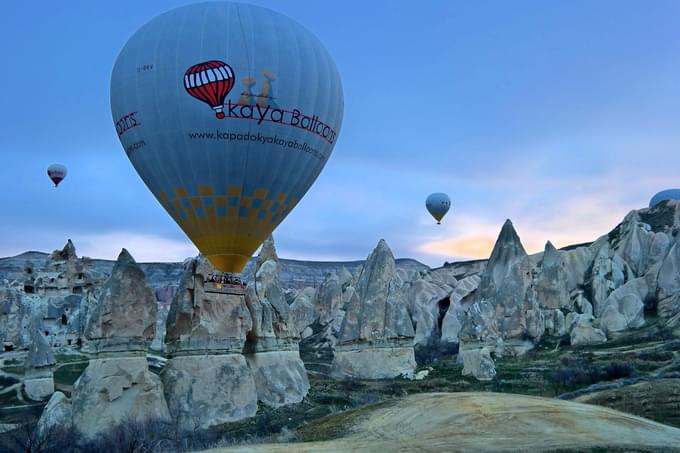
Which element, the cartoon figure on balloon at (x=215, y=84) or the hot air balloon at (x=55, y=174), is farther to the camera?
the hot air balloon at (x=55, y=174)

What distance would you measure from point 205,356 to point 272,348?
5631 mm

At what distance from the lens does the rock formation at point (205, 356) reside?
989 inches

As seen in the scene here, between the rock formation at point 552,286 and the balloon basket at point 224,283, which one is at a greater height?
the rock formation at point 552,286

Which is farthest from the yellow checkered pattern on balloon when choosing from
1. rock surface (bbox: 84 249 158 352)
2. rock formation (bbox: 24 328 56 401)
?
rock formation (bbox: 24 328 56 401)

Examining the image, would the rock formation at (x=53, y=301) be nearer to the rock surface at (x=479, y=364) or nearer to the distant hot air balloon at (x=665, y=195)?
the rock surface at (x=479, y=364)

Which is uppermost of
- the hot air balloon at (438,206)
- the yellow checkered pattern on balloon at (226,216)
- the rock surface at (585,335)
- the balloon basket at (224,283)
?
the hot air balloon at (438,206)

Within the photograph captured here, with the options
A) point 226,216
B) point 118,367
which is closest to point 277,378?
point 118,367

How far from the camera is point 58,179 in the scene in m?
61.9

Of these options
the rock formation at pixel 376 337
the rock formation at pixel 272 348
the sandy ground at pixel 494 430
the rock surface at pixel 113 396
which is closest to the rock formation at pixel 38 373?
Answer: the rock formation at pixel 272 348

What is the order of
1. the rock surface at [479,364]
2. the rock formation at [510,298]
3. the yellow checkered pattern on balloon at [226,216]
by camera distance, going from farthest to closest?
1. the rock formation at [510,298]
2. the rock surface at [479,364]
3. the yellow checkered pattern on balloon at [226,216]

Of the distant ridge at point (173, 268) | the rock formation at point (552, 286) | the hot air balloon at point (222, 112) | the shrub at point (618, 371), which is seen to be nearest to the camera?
the hot air balloon at point (222, 112)

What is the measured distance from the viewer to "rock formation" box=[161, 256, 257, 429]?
2512cm

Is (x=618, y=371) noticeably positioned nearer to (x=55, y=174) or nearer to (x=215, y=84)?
(x=215, y=84)

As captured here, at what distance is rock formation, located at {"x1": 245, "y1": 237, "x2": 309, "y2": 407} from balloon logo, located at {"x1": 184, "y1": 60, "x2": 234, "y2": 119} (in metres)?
13.3
